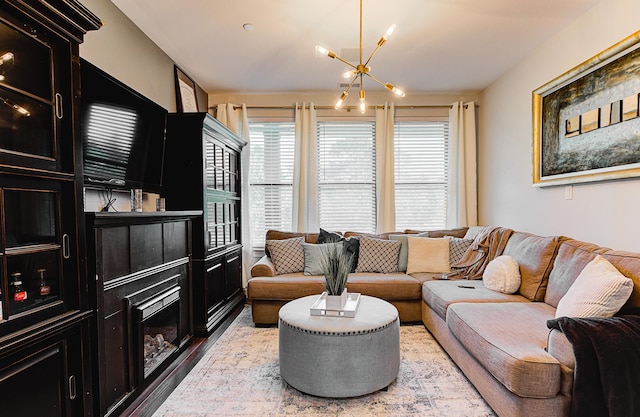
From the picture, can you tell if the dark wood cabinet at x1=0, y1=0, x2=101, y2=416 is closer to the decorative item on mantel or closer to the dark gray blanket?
the decorative item on mantel

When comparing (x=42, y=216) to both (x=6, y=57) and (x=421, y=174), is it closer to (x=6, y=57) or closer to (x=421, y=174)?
A: (x=6, y=57)

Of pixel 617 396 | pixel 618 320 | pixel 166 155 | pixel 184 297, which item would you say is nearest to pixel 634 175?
pixel 618 320

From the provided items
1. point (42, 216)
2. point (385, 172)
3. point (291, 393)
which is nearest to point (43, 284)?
point (42, 216)

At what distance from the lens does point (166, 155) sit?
321cm

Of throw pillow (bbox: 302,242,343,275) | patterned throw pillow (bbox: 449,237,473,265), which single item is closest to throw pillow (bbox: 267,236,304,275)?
throw pillow (bbox: 302,242,343,275)

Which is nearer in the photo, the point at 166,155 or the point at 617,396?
the point at 617,396

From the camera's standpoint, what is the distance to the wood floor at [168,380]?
2.07 meters

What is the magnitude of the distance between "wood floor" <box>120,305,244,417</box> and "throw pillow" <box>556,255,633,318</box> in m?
2.49

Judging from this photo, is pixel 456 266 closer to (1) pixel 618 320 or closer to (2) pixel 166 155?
(1) pixel 618 320

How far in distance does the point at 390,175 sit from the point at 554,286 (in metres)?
2.38

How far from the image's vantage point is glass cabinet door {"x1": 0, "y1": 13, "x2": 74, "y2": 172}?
1.35 meters

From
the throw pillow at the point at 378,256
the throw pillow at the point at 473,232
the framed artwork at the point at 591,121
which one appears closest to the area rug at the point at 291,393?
the throw pillow at the point at 378,256

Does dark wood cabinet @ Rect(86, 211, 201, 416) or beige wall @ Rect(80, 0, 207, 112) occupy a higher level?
beige wall @ Rect(80, 0, 207, 112)

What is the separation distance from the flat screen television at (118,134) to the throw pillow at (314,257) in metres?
1.70
